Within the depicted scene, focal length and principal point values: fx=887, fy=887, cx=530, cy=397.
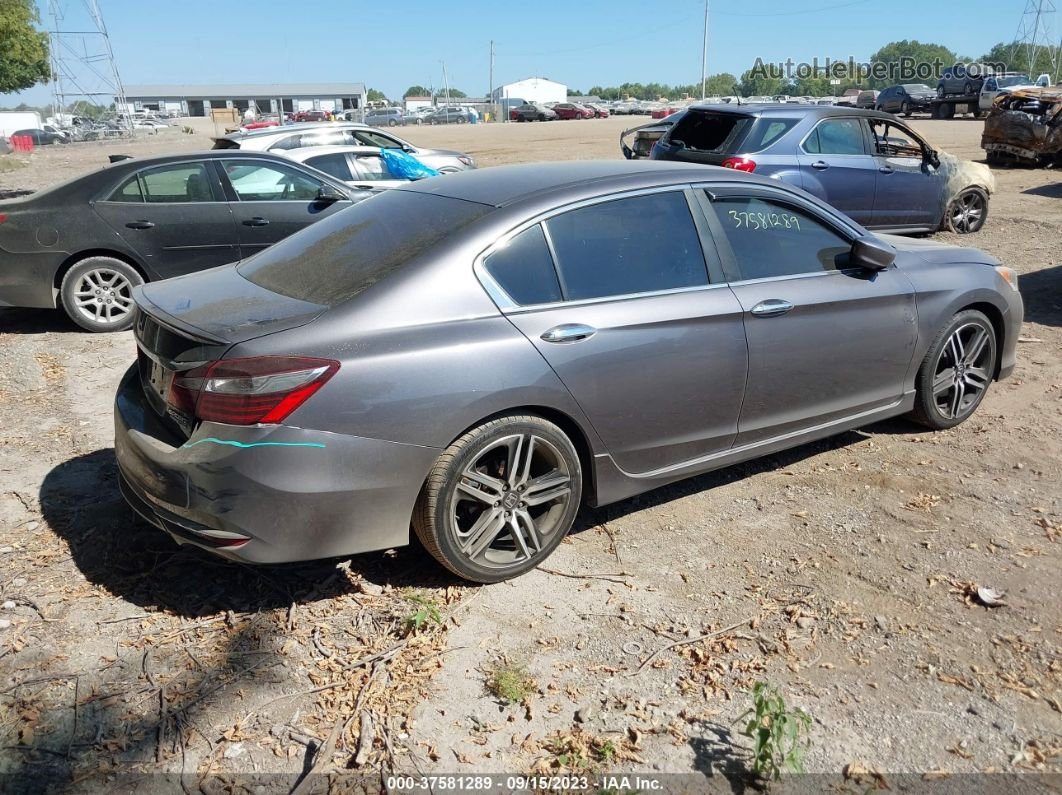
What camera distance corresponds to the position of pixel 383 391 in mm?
3221

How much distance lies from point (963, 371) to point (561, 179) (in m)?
2.77

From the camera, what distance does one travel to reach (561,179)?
4.04 meters

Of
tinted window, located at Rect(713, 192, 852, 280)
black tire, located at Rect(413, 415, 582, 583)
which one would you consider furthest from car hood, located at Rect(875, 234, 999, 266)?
black tire, located at Rect(413, 415, 582, 583)

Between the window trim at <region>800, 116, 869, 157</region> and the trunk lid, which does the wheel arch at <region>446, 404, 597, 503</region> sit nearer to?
the trunk lid

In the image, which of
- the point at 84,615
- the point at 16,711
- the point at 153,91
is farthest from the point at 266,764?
the point at 153,91

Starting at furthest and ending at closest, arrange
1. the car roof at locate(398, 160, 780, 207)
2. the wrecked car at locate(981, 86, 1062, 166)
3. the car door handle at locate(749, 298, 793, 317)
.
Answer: the wrecked car at locate(981, 86, 1062, 166)
the car door handle at locate(749, 298, 793, 317)
the car roof at locate(398, 160, 780, 207)

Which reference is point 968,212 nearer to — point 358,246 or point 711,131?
point 711,131

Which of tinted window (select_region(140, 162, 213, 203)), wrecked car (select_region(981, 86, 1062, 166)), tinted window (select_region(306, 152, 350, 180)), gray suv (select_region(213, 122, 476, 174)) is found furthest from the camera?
wrecked car (select_region(981, 86, 1062, 166))

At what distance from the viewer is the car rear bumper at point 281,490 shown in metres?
3.12

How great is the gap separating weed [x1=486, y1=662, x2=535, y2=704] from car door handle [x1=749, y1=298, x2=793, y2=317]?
2.00 m

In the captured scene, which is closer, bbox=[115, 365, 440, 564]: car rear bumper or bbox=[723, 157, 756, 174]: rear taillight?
bbox=[115, 365, 440, 564]: car rear bumper

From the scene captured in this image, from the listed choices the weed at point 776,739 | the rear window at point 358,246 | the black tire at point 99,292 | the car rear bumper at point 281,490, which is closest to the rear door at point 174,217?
the black tire at point 99,292

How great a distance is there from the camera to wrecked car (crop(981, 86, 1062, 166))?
56.4 feet

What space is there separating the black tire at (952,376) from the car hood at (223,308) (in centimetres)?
342
